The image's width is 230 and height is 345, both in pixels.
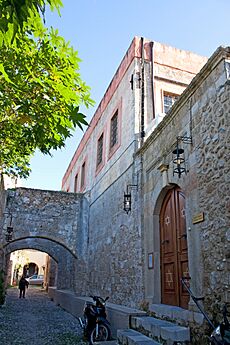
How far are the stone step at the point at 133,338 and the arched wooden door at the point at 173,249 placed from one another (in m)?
0.75

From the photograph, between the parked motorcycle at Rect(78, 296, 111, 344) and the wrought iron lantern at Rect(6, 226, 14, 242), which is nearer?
the parked motorcycle at Rect(78, 296, 111, 344)

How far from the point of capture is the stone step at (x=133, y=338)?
177 inches

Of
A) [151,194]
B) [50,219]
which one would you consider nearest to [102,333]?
[151,194]

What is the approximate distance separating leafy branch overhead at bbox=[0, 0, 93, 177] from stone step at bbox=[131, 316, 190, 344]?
3.00 metres

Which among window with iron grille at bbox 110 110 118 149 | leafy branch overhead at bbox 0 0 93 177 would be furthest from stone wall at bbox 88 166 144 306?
leafy branch overhead at bbox 0 0 93 177

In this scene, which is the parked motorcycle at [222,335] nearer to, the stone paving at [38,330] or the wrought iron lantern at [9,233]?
the stone paving at [38,330]

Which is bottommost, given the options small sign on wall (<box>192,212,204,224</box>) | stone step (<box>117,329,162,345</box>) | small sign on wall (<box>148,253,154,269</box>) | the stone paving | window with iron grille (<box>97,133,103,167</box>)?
the stone paving

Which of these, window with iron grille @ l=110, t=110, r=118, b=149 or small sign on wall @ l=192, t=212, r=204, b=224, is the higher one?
window with iron grille @ l=110, t=110, r=118, b=149

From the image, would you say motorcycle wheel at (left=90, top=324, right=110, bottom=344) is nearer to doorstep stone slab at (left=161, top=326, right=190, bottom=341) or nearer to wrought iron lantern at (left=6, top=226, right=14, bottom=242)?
doorstep stone slab at (left=161, top=326, right=190, bottom=341)

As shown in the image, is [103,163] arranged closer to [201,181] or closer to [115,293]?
[115,293]

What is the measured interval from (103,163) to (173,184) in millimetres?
4985

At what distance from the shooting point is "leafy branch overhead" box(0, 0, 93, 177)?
3.94 meters

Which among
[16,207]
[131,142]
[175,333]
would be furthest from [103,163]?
[175,333]

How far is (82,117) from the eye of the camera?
358 centimetres
